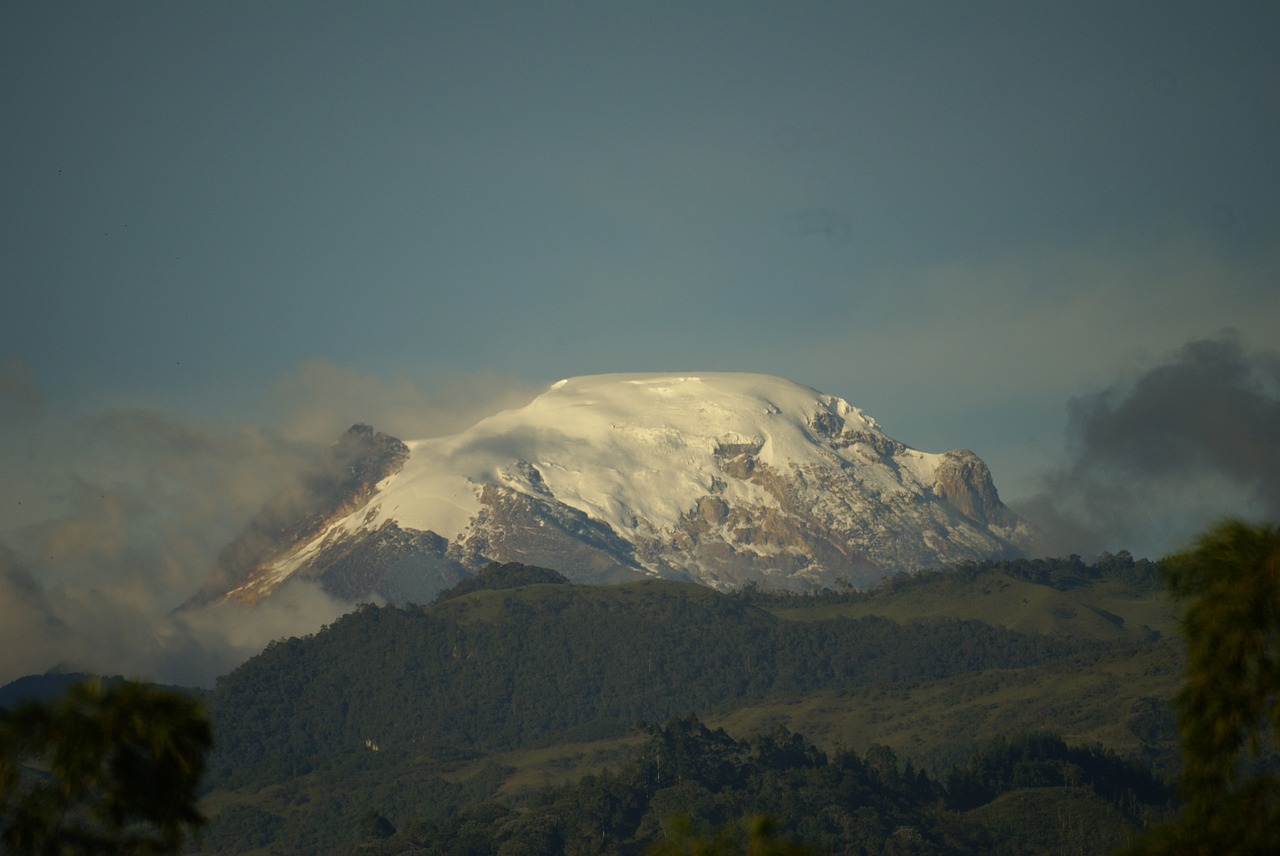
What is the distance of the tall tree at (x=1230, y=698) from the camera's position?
33.2 m

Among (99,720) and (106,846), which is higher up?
(99,720)

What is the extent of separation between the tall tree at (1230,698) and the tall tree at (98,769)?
68.5 ft

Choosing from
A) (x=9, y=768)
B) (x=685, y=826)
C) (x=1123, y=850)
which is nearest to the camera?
(x=9, y=768)

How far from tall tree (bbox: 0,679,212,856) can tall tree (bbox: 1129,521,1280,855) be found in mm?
20886

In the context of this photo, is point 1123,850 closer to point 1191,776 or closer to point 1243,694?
point 1191,776

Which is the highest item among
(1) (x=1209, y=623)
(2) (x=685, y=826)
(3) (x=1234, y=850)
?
(1) (x=1209, y=623)

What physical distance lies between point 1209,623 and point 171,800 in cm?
2237

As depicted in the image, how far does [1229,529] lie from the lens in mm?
34625

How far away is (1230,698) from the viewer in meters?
33.5

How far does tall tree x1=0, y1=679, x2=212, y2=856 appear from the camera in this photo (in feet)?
108

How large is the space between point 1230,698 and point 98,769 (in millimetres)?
23842

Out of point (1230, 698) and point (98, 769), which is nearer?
point (98, 769)

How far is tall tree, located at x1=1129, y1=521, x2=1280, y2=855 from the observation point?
1305 inches

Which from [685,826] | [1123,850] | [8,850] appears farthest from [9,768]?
[1123,850]
